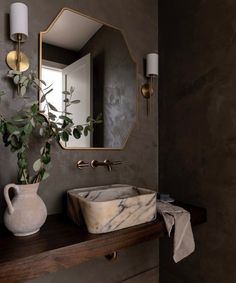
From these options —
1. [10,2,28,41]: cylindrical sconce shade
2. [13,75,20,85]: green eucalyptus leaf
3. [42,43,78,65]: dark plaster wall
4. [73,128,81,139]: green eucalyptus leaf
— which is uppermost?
[10,2,28,41]: cylindrical sconce shade

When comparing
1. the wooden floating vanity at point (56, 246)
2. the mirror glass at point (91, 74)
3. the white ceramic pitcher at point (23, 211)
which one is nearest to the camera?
the wooden floating vanity at point (56, 246)

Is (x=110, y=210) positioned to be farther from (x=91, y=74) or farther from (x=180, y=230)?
(x=91, y=74)

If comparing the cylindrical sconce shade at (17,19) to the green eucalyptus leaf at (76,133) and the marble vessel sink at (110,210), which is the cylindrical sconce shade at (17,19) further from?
the marble vessel sink at (110,210)

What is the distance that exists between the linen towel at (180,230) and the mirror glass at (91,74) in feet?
1.76

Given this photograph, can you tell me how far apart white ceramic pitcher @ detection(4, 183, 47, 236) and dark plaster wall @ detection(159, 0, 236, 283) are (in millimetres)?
963

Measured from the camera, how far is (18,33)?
1.08 m

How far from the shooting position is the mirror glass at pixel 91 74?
1.29 metres

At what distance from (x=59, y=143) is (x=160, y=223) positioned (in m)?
0.67

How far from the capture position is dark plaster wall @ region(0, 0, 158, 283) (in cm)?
114

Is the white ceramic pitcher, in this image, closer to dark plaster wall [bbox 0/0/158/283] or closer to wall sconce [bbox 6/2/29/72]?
dark plaster wall [bbox 0/0/158/283]

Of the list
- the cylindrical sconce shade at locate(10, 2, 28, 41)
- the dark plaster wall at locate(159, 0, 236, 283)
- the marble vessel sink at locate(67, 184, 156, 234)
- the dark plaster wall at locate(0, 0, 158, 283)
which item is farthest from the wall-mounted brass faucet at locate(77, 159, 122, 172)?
the cylindrical sconce shade at locate(10, 2, 28, 41)

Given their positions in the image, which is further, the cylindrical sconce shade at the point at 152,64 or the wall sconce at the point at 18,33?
the cylindrical sconce shade at the point at 152,64

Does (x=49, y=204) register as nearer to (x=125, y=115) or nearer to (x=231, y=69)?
(x=125, y=115)

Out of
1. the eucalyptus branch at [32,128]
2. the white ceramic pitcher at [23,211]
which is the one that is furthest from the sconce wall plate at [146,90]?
the white ceramic pitcher at [23,211]
